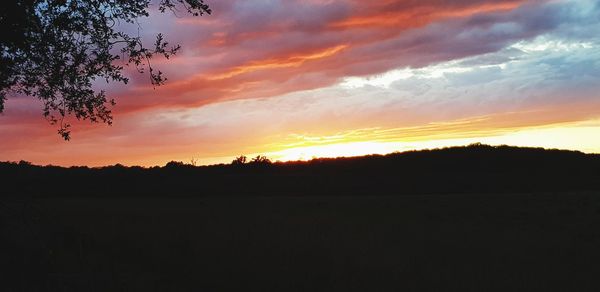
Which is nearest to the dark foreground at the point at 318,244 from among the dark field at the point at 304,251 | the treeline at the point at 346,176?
the dark field at the point at 304,251

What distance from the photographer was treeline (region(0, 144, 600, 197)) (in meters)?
39.2

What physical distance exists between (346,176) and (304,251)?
31140 millimetres

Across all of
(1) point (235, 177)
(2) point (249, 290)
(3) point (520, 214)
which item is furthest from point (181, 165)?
(2) point (249, 290)

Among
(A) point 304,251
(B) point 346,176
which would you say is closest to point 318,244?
(A) point 304,251

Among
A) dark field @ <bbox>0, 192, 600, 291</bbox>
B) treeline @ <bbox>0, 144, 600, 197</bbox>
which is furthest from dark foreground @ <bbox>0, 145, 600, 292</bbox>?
treeline @ <bbox>0, 144, 600, 197</bbox>

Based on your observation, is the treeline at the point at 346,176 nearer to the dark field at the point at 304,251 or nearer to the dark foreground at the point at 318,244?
the dark foreground at the point at 318,244

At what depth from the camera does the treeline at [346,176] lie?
39.2 meters

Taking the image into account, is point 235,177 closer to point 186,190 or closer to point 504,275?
point 186,190

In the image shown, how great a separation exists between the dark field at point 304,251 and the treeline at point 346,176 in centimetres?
1504

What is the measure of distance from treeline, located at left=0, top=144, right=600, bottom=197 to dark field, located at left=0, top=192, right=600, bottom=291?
49.3 ft

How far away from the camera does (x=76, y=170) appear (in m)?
51.7

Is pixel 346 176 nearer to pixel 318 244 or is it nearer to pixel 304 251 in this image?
pixel 318 244

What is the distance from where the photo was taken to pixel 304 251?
46.4 feet

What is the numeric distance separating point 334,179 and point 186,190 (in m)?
11.8
